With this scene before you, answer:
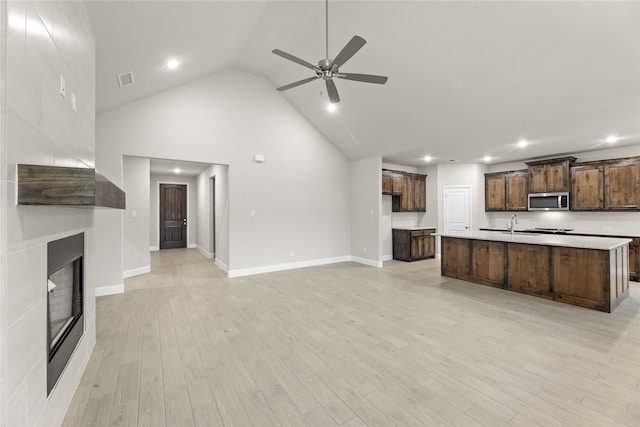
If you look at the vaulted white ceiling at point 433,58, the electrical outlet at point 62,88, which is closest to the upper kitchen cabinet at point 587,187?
the vaulted white ceiling at point 433,58

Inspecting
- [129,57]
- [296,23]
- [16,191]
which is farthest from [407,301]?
[129,57]

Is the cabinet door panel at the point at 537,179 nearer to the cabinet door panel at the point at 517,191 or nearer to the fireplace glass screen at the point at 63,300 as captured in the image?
the cabinet door panel at the point at 517,191

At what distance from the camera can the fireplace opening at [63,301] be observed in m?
1.63

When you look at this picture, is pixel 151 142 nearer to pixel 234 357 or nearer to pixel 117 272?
pixel 117 272

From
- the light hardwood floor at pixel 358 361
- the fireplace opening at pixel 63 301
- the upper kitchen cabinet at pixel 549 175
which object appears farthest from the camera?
the upper kitchen cabinet at pixel 549 175

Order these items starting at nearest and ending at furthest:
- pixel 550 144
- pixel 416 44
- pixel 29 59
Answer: pixel 29 59
pixel 416 44
pixel 550 144

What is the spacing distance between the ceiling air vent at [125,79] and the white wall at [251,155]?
35.7 inches

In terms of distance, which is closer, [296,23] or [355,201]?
[296,23]

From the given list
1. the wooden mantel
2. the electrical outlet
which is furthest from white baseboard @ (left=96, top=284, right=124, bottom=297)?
the wooden mantel

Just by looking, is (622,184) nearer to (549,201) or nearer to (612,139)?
(612,139)

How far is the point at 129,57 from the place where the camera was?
128 inches

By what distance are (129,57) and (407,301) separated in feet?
15.6

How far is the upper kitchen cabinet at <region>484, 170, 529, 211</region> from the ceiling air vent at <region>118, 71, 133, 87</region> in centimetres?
800

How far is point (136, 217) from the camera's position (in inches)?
226
